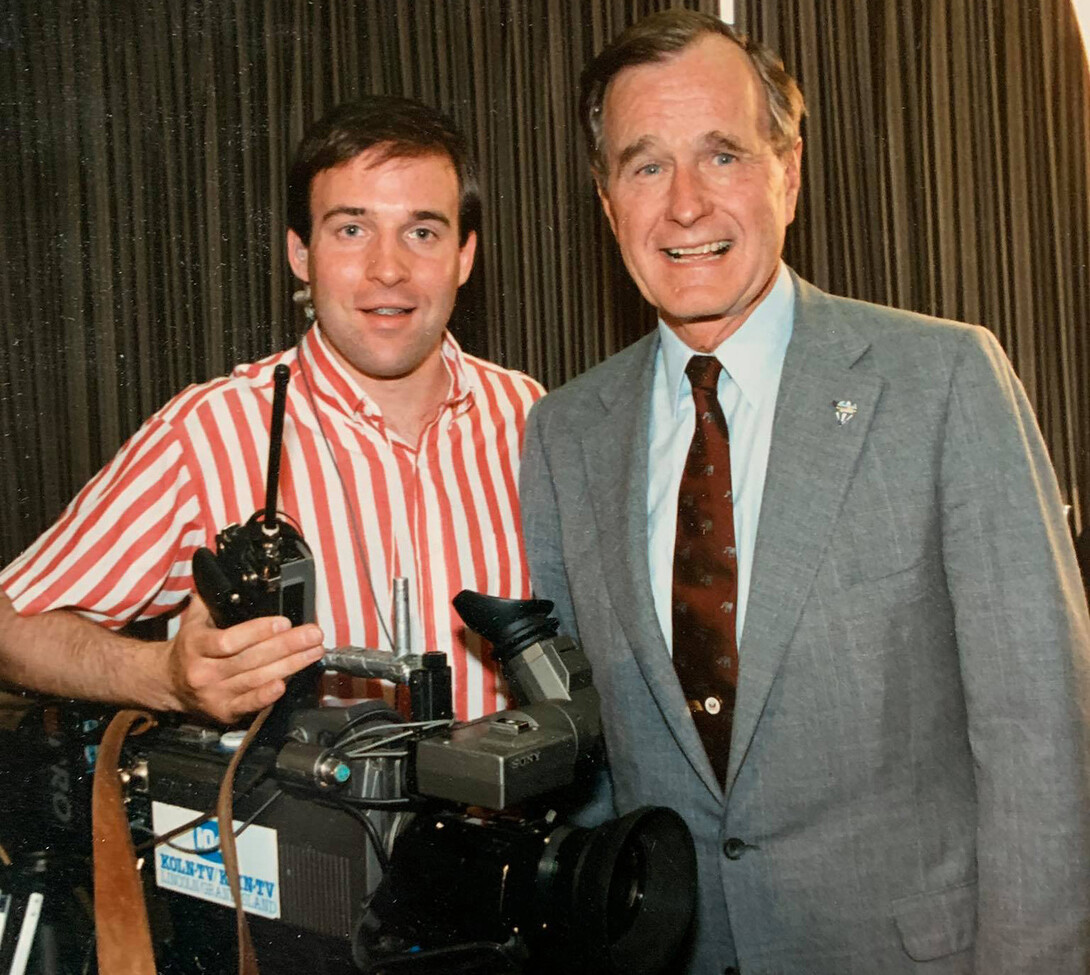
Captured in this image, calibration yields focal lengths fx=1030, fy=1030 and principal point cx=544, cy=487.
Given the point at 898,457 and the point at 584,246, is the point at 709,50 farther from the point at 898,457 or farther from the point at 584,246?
the point at 584,246

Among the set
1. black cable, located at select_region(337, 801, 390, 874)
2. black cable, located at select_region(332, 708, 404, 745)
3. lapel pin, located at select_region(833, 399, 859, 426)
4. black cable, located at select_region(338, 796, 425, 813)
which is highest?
lapel pin, located at select_region(833, 399, 859, 426)

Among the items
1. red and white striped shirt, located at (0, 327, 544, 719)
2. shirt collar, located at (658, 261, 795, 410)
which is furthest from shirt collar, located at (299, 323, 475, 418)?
shirt collar, located at (658, 261, 795, 410)

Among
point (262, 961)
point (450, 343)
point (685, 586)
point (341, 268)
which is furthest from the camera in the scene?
point (450, 343)

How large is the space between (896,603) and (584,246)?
137 centimetres

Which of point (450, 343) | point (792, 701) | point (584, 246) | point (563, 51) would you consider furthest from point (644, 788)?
point (563, 51)

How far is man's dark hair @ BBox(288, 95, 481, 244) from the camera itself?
1681 millimetres

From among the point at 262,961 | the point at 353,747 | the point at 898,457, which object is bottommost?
the point at 262,961

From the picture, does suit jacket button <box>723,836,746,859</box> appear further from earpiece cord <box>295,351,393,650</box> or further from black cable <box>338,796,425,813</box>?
earpiece cord <box>295,351,393,650</box>

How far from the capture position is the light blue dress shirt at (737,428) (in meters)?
1.40

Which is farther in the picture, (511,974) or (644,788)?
(644,788)

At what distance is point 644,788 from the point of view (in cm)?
144

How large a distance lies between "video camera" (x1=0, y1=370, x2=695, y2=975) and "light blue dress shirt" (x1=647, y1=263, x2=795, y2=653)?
0.29m

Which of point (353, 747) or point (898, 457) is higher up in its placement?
point (898, 457)

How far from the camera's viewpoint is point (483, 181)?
238cm
